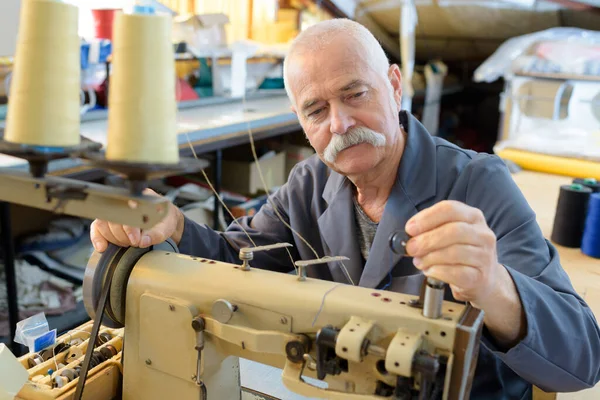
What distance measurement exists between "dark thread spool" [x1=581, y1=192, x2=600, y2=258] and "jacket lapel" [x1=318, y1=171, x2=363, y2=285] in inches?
Result: 33.5

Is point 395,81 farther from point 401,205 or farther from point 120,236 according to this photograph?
point 120,236

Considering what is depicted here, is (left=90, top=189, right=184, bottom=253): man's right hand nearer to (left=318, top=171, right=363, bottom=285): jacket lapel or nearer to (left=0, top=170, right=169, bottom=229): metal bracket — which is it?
(left=0, top=170, right=169, bottom=229): metal bracket

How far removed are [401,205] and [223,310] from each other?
0.53 m

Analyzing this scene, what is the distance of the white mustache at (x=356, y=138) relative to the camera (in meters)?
1.22

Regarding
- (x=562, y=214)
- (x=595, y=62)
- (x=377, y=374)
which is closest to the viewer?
(x=377, y=374)

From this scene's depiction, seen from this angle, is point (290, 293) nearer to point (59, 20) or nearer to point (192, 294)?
point (192, 294)

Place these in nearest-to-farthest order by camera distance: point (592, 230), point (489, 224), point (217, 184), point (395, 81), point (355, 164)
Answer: point (489, 224) < point (355, 164) < point (395, 81) < point (592, 230) < point (217, 184)

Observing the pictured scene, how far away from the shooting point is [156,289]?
97cm

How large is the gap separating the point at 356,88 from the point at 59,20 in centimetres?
66

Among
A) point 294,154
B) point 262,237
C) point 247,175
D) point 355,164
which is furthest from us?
point 294,154

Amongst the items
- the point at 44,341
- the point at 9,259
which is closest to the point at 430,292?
the point at 44,341

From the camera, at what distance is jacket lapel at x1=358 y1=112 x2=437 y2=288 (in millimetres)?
1234

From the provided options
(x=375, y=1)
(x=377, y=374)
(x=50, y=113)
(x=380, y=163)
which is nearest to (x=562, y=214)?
(x=380, y=163)

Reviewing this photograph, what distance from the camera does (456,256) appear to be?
30.1 inches
